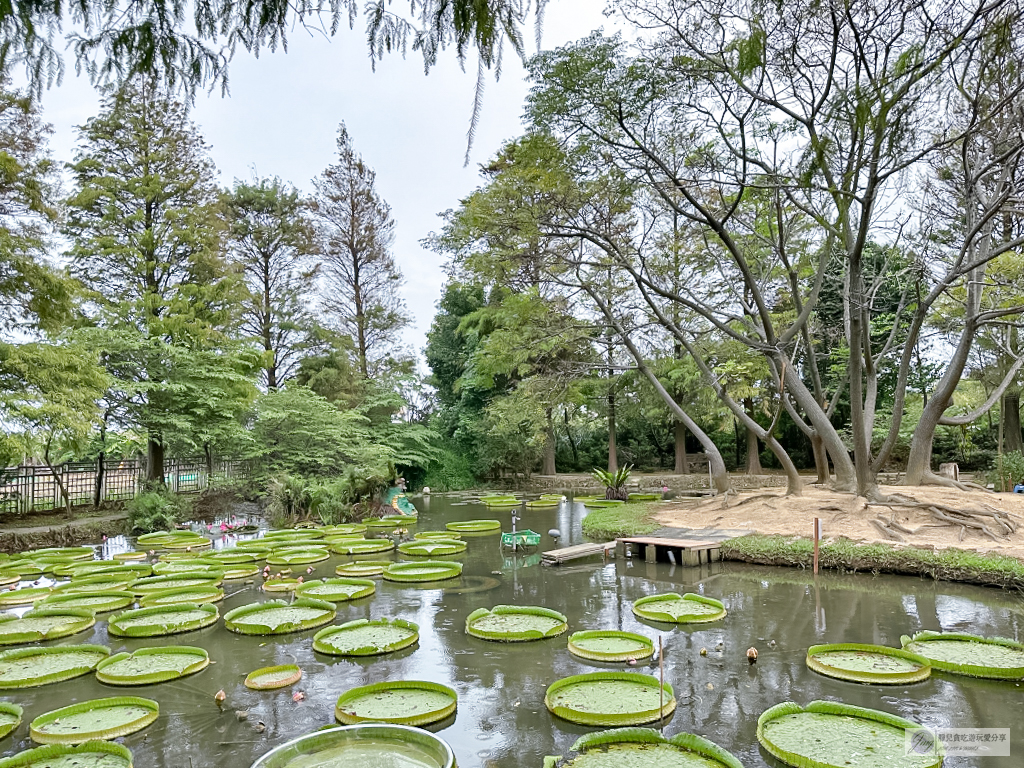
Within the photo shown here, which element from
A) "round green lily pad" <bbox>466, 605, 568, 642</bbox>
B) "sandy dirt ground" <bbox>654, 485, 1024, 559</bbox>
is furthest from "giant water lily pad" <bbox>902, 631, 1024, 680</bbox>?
"sandy dirt ground" <bbox>654, 485, 1024, 559</bbox>

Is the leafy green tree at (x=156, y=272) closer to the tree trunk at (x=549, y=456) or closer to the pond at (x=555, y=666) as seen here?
the pond at (x=555, y=666)

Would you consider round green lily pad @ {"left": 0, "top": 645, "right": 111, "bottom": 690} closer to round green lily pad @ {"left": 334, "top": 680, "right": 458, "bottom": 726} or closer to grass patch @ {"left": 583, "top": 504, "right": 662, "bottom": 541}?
round green lily pad @ {"left": 334, "top": 680, "right": 458, "bottom": 726}

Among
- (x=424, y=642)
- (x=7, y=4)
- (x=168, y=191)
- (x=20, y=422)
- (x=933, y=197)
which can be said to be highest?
(x=168, y=191)


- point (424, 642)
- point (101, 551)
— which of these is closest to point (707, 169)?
point (424, 642)

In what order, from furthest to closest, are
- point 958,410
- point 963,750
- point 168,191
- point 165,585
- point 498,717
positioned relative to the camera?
1. point 958,410
2. point 168,191
3. point 165,585
4. point 498,717
5. point 963,750

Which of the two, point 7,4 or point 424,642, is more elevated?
point 7,4

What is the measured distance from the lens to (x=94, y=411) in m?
10.7

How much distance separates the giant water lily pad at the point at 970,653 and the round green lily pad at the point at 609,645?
7.95 ft

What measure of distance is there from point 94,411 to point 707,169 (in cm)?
1223

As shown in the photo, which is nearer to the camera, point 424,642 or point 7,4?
point 7,4

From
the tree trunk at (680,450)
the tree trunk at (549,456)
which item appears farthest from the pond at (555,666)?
the tree trunk at (549,456)

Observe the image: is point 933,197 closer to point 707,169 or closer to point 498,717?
point 707,169

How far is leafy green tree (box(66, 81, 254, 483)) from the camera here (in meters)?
14.0

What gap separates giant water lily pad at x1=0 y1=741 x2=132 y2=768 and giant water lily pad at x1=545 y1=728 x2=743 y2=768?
8.98ft
